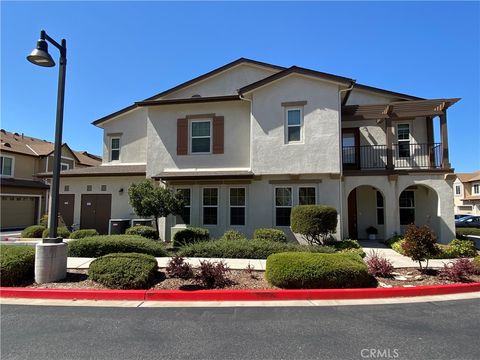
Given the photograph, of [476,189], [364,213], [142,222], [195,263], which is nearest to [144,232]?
[142,222]

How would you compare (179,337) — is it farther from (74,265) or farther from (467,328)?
(74,265)

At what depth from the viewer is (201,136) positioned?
15859mm

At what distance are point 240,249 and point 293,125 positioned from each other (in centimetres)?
642

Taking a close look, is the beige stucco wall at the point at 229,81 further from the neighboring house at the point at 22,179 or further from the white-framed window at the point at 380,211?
the neighboring house at the point at 22,179

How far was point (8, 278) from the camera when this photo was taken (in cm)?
729

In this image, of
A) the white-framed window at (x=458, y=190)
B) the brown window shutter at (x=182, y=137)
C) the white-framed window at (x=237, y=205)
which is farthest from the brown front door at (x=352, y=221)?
the white-framed window at (x=458, y=190)

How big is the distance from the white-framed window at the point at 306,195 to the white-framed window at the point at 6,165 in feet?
85.8

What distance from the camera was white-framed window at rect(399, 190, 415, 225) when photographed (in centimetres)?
1630

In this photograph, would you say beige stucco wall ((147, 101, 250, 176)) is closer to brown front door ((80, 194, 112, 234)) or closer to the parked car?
brown front door ((80, 194, 112, 234))

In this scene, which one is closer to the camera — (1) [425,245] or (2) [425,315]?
(2) [425,315]

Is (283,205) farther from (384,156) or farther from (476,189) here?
(476,189)

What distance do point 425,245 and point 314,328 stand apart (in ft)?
15.7

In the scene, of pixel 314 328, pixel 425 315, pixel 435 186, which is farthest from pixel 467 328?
pixel 435 186

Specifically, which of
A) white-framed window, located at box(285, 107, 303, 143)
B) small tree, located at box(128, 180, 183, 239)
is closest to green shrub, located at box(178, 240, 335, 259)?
small tree, located at box(128, 180, 183, 239)
